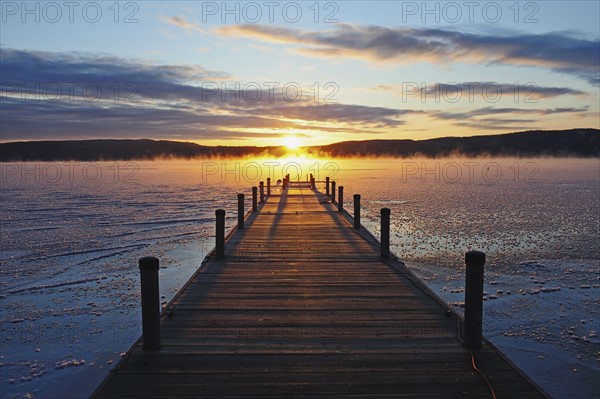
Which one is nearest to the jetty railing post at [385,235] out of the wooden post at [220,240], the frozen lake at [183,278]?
the frozen lake at [183,278]

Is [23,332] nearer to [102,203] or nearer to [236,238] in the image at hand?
[236,238]

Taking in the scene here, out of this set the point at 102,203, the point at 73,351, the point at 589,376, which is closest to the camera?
the point at 589,376

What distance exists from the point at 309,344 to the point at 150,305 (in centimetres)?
179

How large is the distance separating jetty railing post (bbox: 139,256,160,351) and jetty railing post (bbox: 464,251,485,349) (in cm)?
337

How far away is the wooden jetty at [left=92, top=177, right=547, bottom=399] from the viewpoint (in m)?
4.64

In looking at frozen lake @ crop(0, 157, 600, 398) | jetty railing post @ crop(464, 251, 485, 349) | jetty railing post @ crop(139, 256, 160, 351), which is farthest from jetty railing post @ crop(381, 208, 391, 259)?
jetty railing post @ crop(139, 256, 160, 351)

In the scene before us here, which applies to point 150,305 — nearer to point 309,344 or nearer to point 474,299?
point 309,344

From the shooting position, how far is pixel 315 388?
4.62 meters

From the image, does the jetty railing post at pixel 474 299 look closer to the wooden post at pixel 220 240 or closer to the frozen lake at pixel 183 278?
the frozen lake at pixel 183 278

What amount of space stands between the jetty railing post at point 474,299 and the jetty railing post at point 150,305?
11.0ft

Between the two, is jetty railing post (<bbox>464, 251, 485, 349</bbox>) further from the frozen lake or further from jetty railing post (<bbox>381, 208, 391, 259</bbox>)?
jetty railing post (<bbox>381, 208, 391, 259</bbox>)

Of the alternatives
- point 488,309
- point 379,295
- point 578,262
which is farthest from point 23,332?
point 578,262

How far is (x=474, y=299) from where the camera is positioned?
5652 mm

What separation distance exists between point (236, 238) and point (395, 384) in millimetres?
9609
